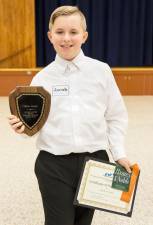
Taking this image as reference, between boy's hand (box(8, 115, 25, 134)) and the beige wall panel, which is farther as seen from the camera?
the beige wall panel

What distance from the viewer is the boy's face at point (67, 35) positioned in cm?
112

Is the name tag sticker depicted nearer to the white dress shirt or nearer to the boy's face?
the white dress shirt

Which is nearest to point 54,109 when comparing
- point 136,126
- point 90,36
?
point 136,126

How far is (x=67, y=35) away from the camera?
1.12 m

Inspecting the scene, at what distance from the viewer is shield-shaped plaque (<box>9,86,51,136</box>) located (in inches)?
42.9

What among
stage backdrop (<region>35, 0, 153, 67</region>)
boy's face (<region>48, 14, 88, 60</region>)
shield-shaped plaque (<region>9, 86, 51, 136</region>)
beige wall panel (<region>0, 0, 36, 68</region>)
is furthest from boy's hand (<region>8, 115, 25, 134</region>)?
stage backdrop (<region>35, 0, 153, 67</region>)

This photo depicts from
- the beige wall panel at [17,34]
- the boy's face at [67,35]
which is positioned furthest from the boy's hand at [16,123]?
the beige wall panel at [17,34]

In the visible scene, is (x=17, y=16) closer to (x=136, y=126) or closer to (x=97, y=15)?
(x=97, y=15)

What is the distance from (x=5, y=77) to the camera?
14.8 ft

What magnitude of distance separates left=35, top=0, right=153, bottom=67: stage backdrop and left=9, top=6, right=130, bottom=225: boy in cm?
402

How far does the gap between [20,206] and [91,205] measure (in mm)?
858

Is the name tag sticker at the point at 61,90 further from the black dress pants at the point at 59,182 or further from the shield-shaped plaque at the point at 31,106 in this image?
the black dress pants at the point at 59,182

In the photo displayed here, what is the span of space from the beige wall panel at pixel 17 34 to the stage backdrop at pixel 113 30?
0.34 m

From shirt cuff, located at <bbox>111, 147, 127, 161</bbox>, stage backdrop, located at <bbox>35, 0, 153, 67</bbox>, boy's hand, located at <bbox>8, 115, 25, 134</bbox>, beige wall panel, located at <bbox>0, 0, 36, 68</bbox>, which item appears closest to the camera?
boy's hand, located at <bbox>8, 115, 25, 134</bbox>
